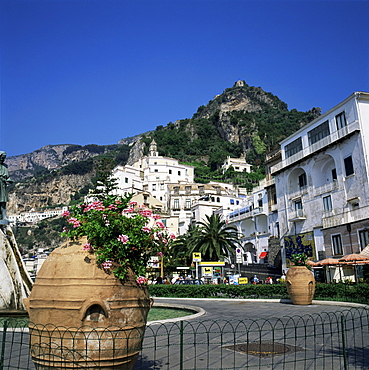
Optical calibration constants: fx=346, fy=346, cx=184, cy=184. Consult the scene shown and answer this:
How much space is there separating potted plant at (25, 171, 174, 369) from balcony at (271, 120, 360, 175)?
25.6 metres

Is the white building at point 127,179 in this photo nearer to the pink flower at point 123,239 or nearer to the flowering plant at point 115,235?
the flowering plant at point 115,235

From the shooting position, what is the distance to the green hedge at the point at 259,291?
1611 cm

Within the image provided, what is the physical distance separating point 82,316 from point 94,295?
0.92ft

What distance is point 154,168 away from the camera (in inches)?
3617

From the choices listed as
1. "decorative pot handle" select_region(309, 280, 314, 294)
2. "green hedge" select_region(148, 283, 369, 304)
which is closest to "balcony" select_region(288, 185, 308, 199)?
"green hedge" select_region(148, 283, 369, 304)

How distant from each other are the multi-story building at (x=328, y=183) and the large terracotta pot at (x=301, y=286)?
10.3 m

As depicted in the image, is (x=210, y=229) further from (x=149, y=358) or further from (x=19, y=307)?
(x=149, y=358)

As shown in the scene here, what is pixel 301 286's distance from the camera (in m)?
15.8

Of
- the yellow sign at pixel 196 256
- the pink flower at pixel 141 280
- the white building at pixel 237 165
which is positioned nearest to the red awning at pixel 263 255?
the yellow sign at pixel 196 256

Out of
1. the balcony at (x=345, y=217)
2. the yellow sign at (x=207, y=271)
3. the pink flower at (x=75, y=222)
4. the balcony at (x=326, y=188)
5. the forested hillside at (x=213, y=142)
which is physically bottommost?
the yellow sign at (x=207, y=271)

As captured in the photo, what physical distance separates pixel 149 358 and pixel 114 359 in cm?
242

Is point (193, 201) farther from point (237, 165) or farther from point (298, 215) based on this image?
point (237, 165)

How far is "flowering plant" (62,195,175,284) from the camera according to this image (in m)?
4.77

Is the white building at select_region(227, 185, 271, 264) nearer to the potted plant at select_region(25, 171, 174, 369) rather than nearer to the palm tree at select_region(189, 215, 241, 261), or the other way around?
the palm tree at select_region(189, 215, 241, 261)
